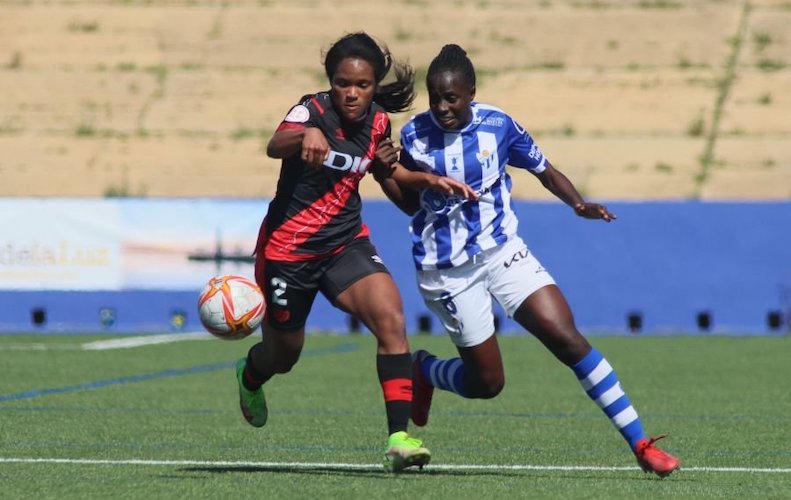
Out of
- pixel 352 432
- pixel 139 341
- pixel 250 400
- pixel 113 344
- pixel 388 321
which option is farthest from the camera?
pixel 139 341

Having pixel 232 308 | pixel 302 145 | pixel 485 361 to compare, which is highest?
pixel 302 145

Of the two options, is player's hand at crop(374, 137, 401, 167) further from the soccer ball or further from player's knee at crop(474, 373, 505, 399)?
player's knee at crop(474, 373, 505, 399)

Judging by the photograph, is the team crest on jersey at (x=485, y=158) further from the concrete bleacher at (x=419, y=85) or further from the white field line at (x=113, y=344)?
the concrete bleacher at (x=419, y=85)

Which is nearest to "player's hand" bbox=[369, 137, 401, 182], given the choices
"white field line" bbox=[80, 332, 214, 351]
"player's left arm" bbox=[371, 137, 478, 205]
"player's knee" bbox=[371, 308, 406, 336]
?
"player's left arm" bbox=[371, 137, 478, 205]

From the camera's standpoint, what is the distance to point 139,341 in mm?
18562

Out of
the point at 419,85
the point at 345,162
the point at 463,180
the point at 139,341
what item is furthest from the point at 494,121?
the point at 419,85

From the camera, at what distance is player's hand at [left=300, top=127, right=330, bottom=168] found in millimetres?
6930

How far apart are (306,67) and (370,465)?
26.5 metres

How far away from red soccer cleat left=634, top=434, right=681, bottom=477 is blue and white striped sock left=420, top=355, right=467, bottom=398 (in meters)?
1.13

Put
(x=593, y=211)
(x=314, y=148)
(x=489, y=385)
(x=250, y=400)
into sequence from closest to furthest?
(x=314, y=148)
(x=593, y=211)
(x=489, y=385)
(x=250, y=400)

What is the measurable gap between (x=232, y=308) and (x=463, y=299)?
1.11m

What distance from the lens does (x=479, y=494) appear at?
253 inches

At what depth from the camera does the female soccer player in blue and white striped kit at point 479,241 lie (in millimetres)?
7418

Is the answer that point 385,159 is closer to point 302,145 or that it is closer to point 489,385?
point 302,145
